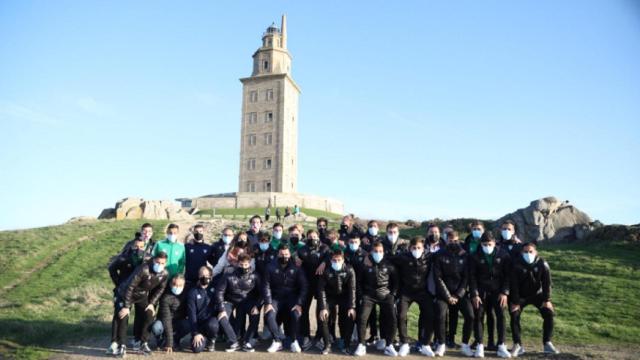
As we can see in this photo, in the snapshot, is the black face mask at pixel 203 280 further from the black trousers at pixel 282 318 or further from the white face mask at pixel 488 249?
the white face mask at pixel 488 249

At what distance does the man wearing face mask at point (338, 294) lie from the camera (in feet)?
31.8

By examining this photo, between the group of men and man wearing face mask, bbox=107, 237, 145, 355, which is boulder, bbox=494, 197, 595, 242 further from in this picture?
man wearing face mask, bbox=107, 237, 145, 355

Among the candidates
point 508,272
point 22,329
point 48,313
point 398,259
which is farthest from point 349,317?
point 48,313

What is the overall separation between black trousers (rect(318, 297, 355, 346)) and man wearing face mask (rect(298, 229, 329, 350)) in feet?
1.52

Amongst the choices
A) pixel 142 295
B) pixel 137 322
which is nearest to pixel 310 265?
pixel 142 295

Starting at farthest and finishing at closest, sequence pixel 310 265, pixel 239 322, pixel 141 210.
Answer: pixel 141 210, pixel 310 265, pixel 239 322

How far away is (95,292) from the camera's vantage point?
56.7 ft

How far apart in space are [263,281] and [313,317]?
12.3 ft

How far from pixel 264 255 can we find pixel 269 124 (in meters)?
52.8

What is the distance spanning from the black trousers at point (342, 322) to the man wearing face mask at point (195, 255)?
305cm

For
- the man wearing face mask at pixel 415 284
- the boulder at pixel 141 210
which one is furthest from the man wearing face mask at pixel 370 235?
the boulder at pixel 141 210

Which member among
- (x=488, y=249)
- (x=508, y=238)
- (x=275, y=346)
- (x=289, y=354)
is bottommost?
(x=289, y=354)

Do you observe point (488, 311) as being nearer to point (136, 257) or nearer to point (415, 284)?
point (415, 284)

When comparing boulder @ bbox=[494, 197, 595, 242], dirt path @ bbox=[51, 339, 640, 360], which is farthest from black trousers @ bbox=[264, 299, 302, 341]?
boulder @ bbox=[494, 197, 595, 242]
